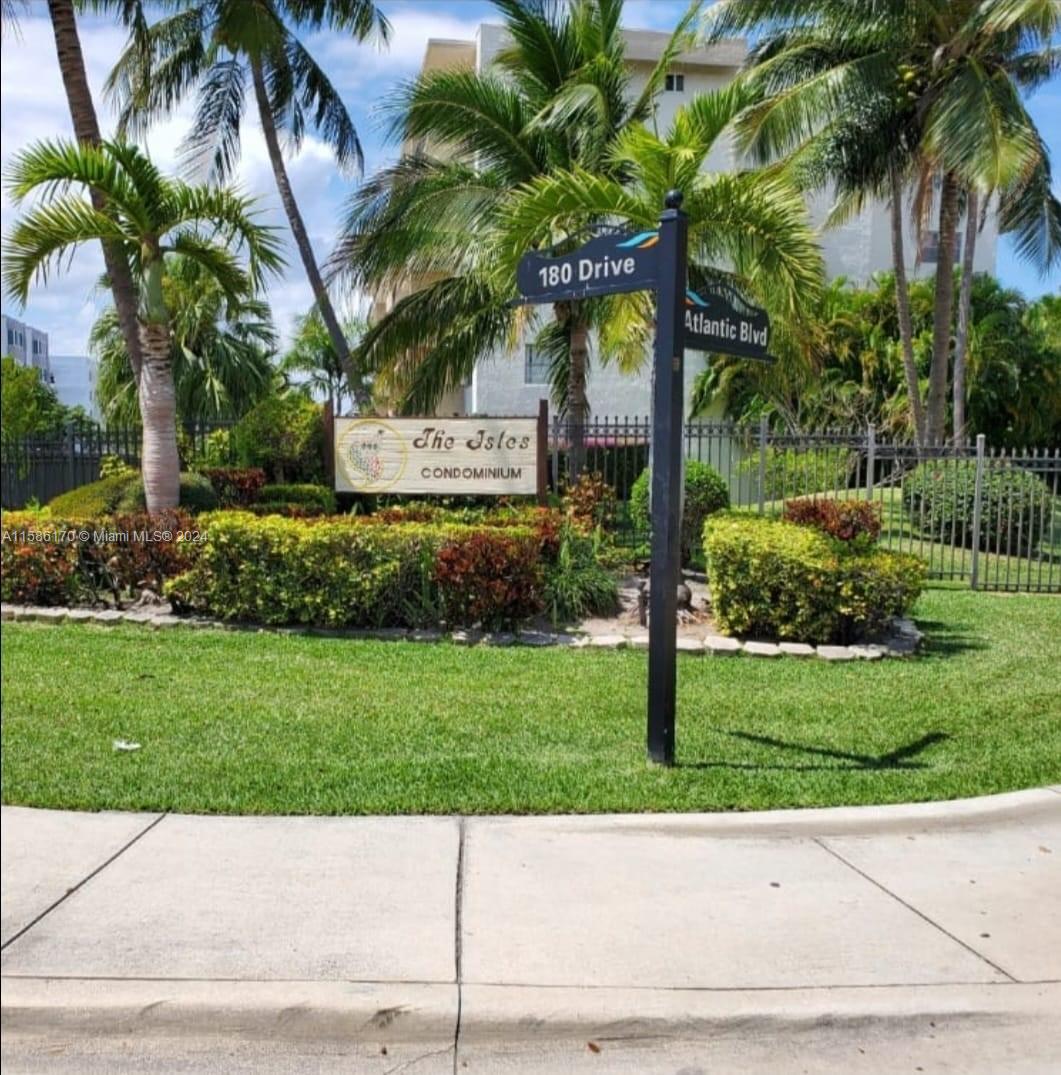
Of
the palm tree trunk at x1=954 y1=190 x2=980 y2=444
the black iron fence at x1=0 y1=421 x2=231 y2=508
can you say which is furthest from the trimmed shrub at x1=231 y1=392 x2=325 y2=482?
the palm tree trunk at x1=954 y1=190 x2=980 y2=444

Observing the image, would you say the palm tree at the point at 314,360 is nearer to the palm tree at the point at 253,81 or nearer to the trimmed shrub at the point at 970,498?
the palm tree at the point at 253,81

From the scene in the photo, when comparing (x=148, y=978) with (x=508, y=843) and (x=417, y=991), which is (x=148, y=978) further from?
(x=508, y=843)

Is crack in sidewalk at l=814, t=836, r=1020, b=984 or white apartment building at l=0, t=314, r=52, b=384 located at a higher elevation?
white apartment building at l=0, t=314, r=52, b=384

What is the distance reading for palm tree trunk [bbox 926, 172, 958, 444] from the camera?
711 inches

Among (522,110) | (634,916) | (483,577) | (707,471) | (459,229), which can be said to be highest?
(522,110)

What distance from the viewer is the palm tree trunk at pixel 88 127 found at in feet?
33.6

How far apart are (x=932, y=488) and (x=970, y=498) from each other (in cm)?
57

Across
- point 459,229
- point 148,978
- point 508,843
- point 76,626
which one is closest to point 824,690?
point 508,843

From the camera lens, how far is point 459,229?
13.8 metres

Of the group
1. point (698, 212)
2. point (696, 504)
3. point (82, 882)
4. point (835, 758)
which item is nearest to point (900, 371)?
point (696, 504)

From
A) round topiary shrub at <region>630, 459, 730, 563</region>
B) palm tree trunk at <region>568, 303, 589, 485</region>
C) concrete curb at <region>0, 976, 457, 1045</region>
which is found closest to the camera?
concrete curb at <region>0, 976, 457, 1045</region>

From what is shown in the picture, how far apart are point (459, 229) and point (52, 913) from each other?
1145cm

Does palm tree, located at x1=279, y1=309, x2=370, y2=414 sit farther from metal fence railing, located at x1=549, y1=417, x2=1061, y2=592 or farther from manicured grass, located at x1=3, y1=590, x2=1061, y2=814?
manicured grass, located at x1=3, y1=590, x2=1061, y2=814

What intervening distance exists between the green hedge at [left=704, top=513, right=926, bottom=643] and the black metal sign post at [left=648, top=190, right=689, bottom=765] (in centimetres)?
331
